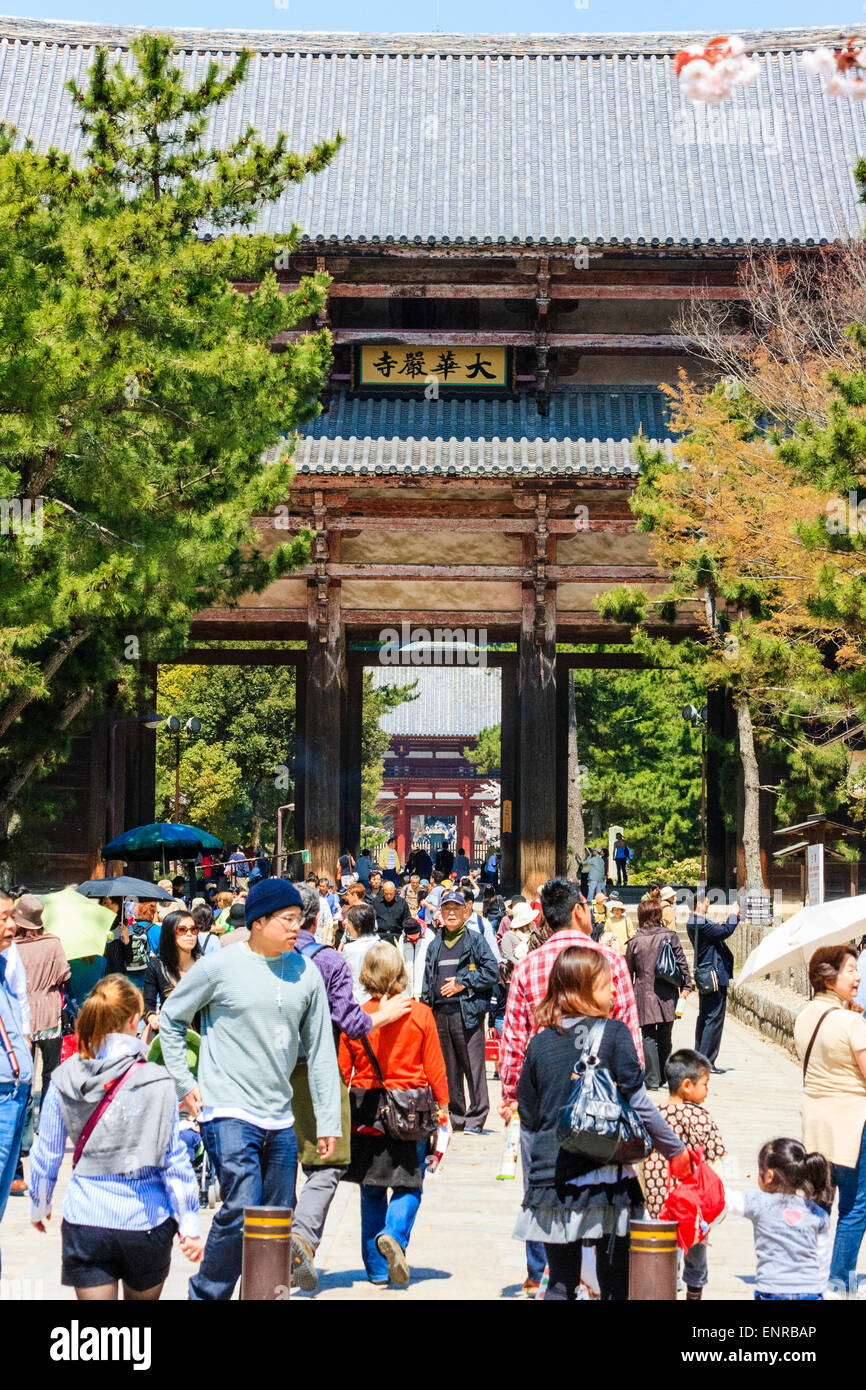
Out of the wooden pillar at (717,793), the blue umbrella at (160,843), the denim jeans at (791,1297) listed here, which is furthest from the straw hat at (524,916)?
the wooden pillar at (717,793)

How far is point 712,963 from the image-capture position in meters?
12.5

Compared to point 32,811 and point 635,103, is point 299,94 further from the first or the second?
point 32,811

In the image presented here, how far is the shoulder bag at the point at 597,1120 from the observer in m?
5.09

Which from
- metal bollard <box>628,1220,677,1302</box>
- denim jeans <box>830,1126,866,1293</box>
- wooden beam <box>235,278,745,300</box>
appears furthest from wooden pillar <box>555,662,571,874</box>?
metal bollard <box>628,1220,677,1302</box>

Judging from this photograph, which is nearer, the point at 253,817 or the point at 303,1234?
the point at 303,1234

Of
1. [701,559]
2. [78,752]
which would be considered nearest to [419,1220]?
[701,559]

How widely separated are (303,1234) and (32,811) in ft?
39.3

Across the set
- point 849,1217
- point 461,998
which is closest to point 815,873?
point 461,998

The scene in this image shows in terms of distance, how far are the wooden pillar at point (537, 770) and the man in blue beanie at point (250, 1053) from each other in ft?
51.1

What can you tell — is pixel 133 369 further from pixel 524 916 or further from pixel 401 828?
pixel 401 828

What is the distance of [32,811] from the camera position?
17734 mm

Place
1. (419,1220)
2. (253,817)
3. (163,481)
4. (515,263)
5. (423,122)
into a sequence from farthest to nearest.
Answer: (253,817) < (423,122) < (515,263) < (163,481) < (419,1220)

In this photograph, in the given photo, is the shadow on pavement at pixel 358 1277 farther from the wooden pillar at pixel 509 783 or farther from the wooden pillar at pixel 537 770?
the wooden pillar at pixel 509 783

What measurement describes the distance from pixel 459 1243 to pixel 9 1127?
2273mm
